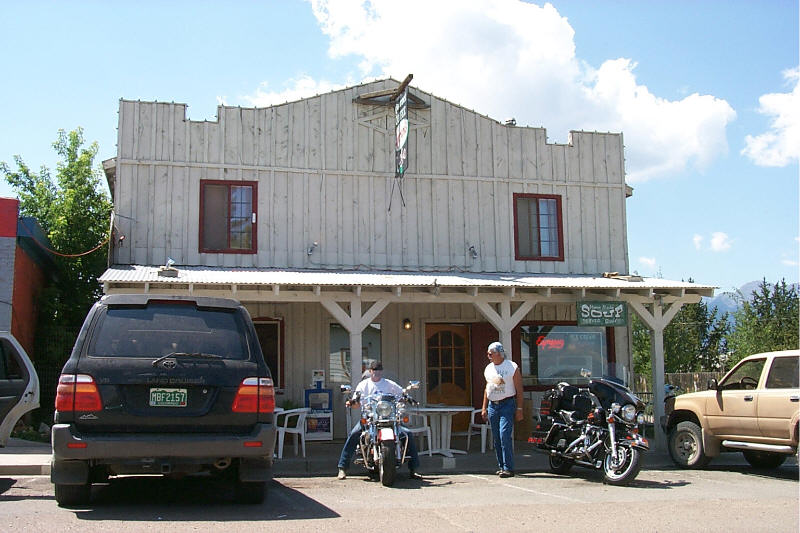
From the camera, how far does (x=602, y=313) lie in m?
13.8

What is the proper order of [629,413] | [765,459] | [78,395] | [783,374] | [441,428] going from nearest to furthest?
[78,395] < [629,413] < [783,374] < [765,459] < [441,428]

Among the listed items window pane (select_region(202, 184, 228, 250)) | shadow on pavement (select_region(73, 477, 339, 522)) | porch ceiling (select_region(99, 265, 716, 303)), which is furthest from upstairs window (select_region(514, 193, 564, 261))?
shadow on pavement (select_region(73, 477, 339, 522))

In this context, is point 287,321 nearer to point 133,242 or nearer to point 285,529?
point 133,242

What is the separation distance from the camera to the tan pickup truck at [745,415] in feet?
33.0

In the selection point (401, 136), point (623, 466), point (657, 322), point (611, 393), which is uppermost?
point (401, 136)

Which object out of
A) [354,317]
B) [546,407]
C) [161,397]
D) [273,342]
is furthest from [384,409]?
[273,342]

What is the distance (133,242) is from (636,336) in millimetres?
23551

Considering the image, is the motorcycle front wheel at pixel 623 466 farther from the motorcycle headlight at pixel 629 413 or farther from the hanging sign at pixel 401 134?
the hanging sign at pixel 401 134

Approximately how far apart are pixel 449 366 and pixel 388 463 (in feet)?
22.2

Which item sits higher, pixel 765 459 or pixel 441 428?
pixel 441 428

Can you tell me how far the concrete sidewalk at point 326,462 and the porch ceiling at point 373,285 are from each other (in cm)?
255

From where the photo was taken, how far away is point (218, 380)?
21.4 ft

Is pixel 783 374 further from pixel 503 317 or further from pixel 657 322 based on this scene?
pixel 503 317

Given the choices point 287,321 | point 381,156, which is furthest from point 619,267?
point 287,321
